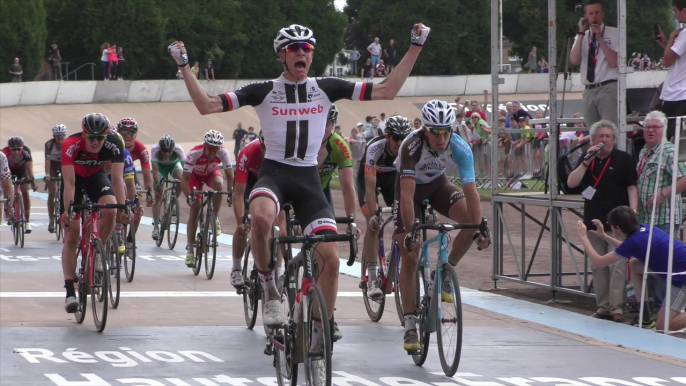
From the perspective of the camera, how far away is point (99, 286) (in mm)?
10922

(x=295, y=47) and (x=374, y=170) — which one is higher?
(x=295, y=47)

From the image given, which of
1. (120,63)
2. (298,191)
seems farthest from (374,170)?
(120,63)

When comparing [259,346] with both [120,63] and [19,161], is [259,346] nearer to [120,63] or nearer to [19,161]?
[19,161]

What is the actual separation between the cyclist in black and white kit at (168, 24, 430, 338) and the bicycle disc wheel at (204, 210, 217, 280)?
686cm

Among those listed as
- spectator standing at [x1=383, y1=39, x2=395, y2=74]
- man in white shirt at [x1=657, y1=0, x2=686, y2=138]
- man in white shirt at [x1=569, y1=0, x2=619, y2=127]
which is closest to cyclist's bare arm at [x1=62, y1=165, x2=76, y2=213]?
man in white shirt at [x1=569, y1=0, x2=619, y2=127]

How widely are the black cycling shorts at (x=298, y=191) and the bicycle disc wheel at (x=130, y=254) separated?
667 cm

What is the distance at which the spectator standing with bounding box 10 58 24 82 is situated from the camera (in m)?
47.5

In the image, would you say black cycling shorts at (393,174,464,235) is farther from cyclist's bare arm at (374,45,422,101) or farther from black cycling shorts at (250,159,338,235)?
black cycling shorts at (250,159,338,235)

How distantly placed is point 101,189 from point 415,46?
14.9 feet

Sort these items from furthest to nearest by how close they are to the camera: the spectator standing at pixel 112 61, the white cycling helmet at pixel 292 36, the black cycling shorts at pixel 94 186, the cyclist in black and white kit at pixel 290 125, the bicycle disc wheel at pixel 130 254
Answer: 1. the spectator standing at pixel 112 61
2. the bicycle disc wheel at pixel 130 254
3. the black cycling shorts at pixel 94 186
4. the white cycling helmet at pixel 292 36
5. the cyclist in black and white kit at pixel 290 125

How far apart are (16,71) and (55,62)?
2870mm

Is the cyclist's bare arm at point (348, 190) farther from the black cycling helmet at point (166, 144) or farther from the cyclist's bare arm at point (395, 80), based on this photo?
the black cycling helmet at point (166, 144)

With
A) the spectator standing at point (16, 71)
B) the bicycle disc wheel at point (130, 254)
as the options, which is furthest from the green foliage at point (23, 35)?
the bicycle disc wheel at point (130, 254)

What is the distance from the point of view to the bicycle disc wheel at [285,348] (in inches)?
293
